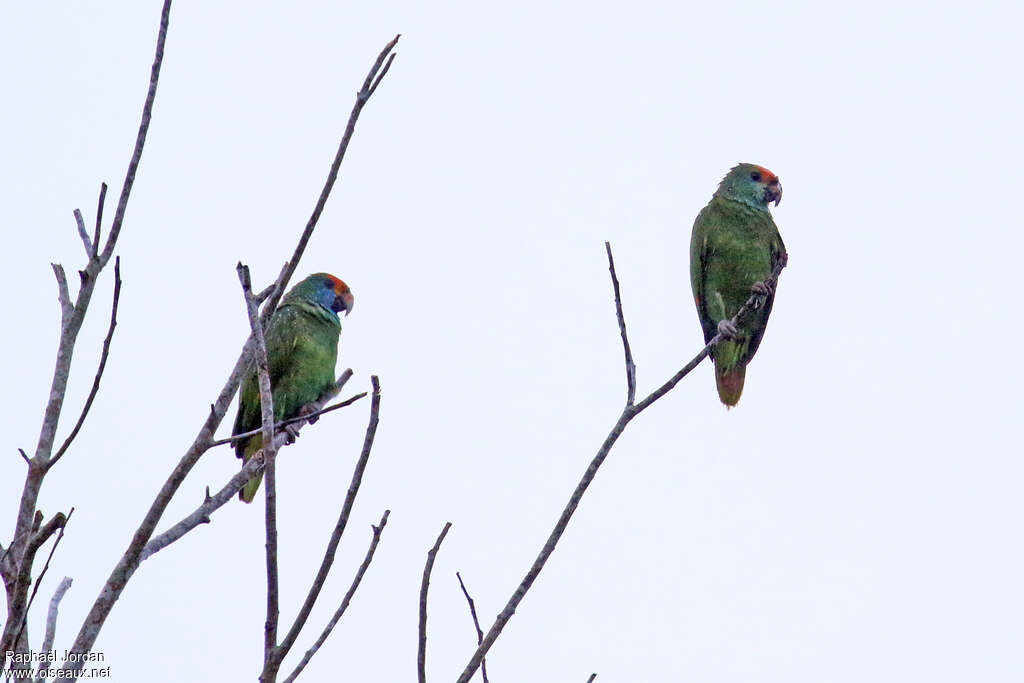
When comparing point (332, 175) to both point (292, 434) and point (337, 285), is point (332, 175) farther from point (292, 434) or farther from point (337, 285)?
point (337, 285)

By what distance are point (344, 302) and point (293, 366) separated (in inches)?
38.3

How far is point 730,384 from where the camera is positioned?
7883mm

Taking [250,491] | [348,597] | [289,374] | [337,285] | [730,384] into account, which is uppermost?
[337,285]

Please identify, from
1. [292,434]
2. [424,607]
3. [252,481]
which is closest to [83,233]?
[424,607]

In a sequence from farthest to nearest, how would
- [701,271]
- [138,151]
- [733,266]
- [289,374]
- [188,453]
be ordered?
[701,271] < [733,266] < [289,374] < [138,151] < [188,453]

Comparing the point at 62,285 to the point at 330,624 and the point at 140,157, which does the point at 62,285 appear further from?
the point at 330,624

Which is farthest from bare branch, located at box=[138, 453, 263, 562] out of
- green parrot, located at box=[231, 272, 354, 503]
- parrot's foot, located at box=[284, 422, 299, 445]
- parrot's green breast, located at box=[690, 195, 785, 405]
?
parrot's green breast, located at box=[690, 195, 785, 405]

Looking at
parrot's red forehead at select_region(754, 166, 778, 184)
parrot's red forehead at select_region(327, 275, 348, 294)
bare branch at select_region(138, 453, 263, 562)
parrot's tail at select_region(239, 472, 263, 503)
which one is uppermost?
parrot's red forehead at select_region(754, 166, 778, 184)

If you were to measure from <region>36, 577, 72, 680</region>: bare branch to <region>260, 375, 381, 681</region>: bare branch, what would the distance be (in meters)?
0.61

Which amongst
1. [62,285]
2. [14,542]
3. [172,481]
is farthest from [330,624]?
[62,285]

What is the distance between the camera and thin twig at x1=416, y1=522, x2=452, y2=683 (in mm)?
2352

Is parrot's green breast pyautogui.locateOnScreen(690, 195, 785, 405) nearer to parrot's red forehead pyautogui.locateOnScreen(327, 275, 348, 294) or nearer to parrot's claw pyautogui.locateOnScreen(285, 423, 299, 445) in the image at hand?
parrot's red forehead pyautogui.locateOnScreen(327, 275, 348, 294)

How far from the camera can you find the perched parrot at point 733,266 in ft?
24.8

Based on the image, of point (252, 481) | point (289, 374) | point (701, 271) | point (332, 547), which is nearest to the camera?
point (332, 547)
